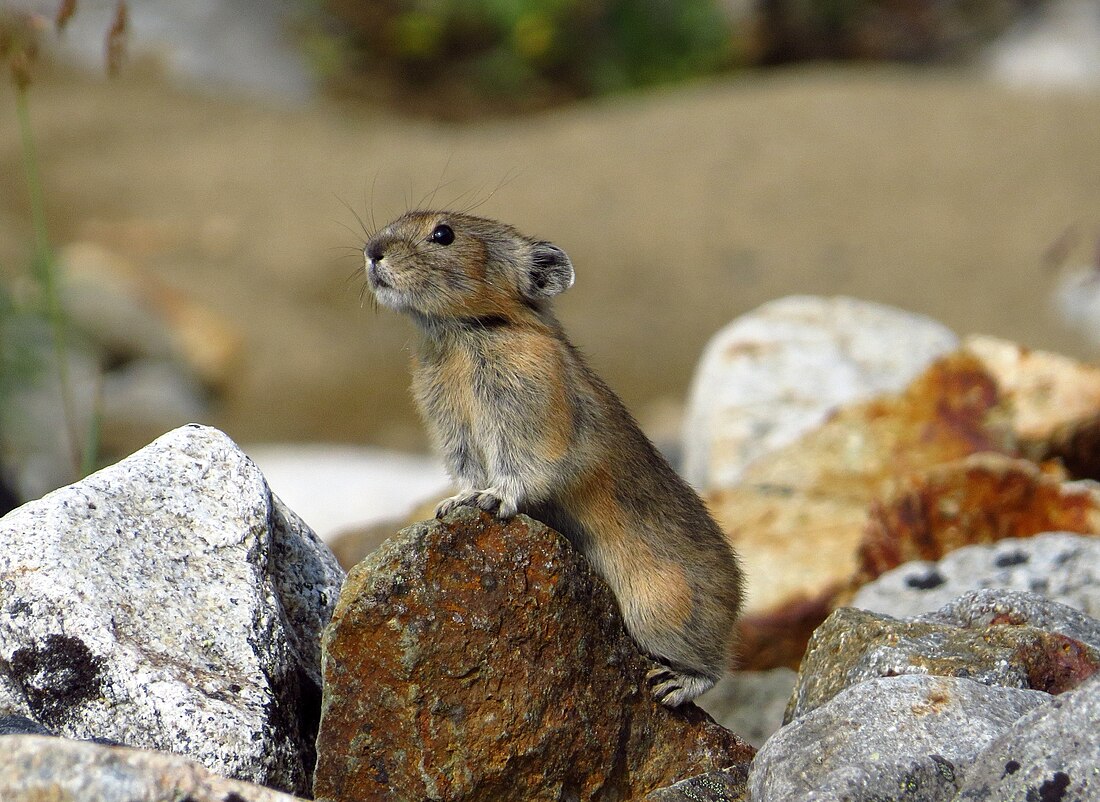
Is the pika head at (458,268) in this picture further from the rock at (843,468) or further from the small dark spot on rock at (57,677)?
the rock at (843,468)

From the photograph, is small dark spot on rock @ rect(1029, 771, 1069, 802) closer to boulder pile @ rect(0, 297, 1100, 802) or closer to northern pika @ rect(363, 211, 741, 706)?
boulder pile @ rect(0, 297, 1100, 802)

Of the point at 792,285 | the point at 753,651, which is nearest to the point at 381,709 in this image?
the point at 753,651

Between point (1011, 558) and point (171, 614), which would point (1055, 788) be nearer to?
point (171, 614)

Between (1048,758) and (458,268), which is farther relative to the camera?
(458,268)

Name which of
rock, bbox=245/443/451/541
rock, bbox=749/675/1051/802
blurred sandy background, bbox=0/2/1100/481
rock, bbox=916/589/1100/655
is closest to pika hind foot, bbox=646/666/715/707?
rock, bbox=749/675/1051/802

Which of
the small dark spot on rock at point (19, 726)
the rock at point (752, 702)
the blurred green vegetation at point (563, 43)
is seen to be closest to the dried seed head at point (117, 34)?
the small dark spot on rock at point (19, 726)

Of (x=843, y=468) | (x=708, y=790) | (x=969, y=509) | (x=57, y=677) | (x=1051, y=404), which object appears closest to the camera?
(x=57, y=677)

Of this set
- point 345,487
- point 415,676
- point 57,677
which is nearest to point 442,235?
point 415,676
